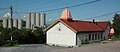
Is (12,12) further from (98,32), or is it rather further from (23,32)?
(98,32)

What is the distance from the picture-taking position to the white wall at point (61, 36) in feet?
96.5

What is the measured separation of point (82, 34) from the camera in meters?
30.4

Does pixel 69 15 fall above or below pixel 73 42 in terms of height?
above

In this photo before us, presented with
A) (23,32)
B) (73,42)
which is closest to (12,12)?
(23,32)

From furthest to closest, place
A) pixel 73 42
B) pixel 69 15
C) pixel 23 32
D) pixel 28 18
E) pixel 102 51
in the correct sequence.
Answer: pixel 28 18
pixel 23 32
pixel 69 15
pixel 73 42
pixel 102 51

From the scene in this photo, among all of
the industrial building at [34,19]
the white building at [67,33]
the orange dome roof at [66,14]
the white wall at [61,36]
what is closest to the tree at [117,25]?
the white building at [67,33]

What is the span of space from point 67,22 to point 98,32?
8194 mm

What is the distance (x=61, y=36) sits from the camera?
3086 centimetres

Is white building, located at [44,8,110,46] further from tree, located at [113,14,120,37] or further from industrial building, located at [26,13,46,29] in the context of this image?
industrial building, located at [26,13,46,29]

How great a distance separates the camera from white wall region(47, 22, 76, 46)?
29.4 m

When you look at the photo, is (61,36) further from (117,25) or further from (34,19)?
(34,19)

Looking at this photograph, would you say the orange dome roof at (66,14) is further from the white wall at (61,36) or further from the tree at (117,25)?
the tree at (117,25)

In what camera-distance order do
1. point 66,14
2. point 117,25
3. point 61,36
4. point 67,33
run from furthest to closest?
point 117,25 < point 66,14 < point 61,36 < point 67,33

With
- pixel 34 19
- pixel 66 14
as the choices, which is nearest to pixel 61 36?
pixel 66 14
